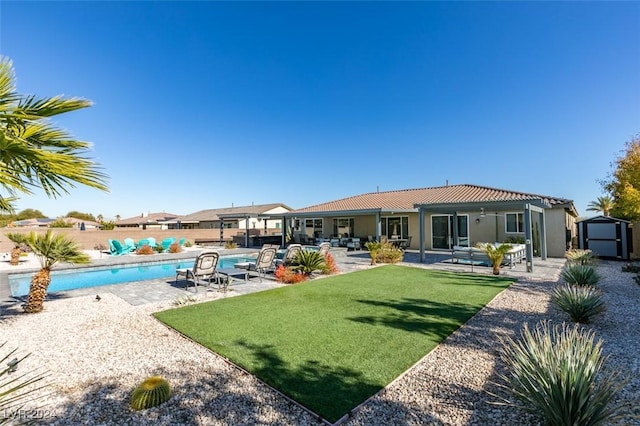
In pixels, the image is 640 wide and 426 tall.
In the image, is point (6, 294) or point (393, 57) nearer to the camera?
point (6, 294)

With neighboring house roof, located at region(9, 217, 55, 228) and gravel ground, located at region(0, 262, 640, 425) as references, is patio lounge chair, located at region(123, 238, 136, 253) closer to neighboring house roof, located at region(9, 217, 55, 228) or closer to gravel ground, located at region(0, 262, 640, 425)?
neighboring house roof, located at region(9, 217, 55, 228)

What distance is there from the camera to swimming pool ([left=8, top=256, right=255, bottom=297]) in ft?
41.8

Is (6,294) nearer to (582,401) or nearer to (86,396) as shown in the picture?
(86,396)

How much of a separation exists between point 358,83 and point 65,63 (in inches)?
582

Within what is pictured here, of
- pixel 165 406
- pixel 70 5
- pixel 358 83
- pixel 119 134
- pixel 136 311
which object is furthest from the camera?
pixel 358 83

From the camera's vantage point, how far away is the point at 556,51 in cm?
1296

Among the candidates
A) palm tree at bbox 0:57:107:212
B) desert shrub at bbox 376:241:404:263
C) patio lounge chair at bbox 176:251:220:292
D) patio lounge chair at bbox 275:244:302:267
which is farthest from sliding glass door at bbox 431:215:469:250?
palm tree at bbox 0:57:107:212

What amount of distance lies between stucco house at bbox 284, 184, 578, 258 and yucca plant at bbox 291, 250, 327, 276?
261 inches

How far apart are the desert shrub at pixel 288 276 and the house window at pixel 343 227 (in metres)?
15.4

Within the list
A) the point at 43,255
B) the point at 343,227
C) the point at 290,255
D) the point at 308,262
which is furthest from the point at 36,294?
the point at 343,227

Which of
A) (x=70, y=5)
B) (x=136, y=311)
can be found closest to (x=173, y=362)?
(x=136, y=311)

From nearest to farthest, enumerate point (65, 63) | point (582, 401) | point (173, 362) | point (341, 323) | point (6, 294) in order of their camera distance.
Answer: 1. point (582, 401)
2. point (173, 362)
3. point (341, 323)
4. point (6, 294)
5. point (65, 63)

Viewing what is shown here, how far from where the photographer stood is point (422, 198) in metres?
24.0

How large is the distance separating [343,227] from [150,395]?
24.1 m
